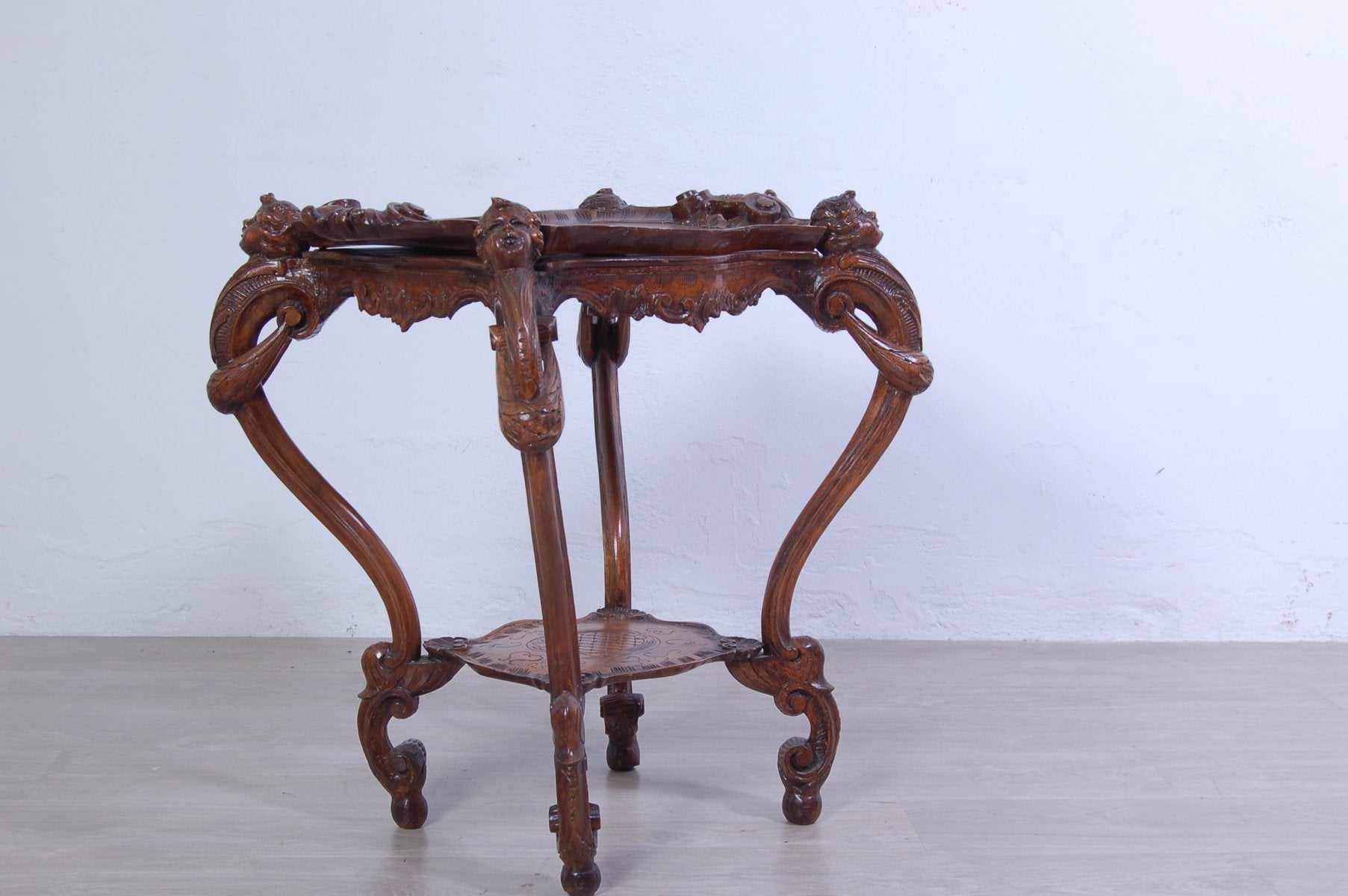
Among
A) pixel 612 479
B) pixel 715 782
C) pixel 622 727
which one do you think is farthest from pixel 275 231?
pixel 715 782

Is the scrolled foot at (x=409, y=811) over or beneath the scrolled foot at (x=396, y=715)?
beneath

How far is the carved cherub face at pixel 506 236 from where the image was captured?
5.40 feet

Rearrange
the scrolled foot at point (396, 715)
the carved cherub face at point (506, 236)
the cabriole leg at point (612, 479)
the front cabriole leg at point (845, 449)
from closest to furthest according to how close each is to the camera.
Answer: the carved cherub face at point (506, 236) → the front cabriole leg at point (845, 449) → the scrolled foot at point (396, 715) → the cabriole leg at point (612, 479)

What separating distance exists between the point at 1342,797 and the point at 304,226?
6.25 ft

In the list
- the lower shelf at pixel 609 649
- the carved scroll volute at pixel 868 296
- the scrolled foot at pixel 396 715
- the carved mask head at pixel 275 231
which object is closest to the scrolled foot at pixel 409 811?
the scrolled foot at pixel 396 715

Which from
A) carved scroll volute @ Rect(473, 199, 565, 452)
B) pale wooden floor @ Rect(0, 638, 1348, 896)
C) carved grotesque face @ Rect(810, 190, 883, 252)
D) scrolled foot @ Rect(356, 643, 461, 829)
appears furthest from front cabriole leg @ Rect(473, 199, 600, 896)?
carved grotesque face @ Rect(810, 190, 883, 252)

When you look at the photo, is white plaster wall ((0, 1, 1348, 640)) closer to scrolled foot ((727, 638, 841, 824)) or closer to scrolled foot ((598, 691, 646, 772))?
scrolled foot ((598, 691, 646, 772))

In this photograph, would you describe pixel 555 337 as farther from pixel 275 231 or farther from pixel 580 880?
pixel 580 880

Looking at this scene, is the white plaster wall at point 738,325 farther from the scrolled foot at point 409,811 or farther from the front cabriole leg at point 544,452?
the front cabriole leg at point 544,452

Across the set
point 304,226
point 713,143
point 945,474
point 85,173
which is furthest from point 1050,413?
point 85,173

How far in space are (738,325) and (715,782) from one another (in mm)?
1220

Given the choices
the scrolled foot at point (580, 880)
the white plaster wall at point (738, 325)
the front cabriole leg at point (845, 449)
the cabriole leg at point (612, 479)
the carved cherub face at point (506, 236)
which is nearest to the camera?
the carved cherub face at point (506, 236)

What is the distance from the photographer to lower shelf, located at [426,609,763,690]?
6.40ft

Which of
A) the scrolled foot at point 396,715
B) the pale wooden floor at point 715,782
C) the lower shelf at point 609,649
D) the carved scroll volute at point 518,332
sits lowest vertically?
the pale wooden floor at point 715,782
